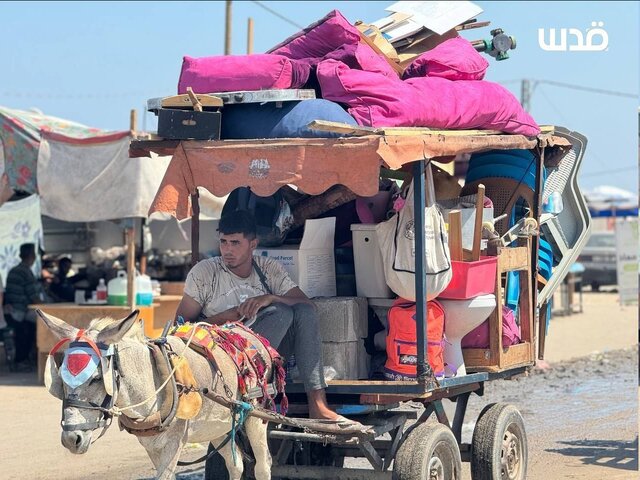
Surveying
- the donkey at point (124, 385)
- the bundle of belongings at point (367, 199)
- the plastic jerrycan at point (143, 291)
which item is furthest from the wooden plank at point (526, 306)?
the plastic jerrycan at point (143, 291)

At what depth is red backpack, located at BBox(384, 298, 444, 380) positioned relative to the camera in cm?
688

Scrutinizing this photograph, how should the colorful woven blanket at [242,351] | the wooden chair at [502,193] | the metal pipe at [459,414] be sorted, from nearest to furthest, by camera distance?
the colorful woven blanket at [242,351], the metal pipe at [459,414], the wooden chair at [502,193]

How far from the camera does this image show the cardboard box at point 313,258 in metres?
7.43

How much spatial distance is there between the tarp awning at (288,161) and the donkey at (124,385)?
1.15 m

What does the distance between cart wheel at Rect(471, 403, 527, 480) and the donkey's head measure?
10.3ft

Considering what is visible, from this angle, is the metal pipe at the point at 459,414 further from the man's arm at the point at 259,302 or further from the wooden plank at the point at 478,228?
the man's arm at the point at 259,302

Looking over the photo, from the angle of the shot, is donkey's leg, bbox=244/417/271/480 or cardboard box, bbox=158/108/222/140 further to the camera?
cardboard box, bbox=158/108/222/140

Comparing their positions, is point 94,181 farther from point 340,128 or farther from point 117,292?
point 340,128

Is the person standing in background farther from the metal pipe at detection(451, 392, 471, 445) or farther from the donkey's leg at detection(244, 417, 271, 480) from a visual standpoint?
the donkey's leg at detection(244, 417, 271, 480)

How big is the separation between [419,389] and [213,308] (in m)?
1.46

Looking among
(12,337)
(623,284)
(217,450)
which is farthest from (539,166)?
(623,284)

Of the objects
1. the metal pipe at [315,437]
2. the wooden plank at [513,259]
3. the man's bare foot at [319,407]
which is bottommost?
the metal pipe at [315,437]

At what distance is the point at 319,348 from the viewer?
6848mm

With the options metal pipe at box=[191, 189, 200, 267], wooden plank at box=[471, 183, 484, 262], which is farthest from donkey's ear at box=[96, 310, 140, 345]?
wooden plank at box=[471, 183, 484, 262]
